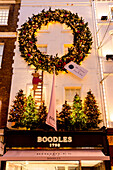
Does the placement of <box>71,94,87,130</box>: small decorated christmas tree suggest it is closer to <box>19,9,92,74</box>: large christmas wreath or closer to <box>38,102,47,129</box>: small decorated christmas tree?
<box>38,102,47,129</box>: small decorated christmas tree

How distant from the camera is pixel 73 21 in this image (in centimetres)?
1112

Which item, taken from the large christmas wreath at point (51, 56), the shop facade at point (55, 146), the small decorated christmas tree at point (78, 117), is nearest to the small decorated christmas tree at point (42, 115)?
the shop facade at point (55, 146)

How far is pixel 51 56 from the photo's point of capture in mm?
10047

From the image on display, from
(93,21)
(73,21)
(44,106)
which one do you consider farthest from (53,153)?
(93,21)

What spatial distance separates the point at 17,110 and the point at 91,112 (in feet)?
12.0

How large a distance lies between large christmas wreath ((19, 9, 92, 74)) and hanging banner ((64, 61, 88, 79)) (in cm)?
26

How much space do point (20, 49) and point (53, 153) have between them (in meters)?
6.29

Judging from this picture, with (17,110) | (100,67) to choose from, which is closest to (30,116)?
(17,110)

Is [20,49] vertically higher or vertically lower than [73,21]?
lower

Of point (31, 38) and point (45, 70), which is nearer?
point (45, 70)

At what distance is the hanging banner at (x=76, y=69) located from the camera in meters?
9.70

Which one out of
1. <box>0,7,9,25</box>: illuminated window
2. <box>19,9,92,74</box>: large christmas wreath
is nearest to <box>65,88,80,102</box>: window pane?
<box>19,9,92,74</box>: large christmas wreath

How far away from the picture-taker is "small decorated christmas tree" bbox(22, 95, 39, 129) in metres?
8.38

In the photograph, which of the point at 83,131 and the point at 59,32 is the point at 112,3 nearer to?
the point at 59,32
